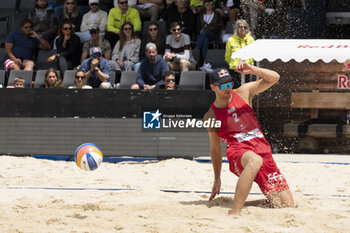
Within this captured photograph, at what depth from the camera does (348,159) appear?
940cm

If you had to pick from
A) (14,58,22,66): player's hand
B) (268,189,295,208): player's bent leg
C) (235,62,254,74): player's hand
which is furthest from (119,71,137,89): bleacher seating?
(268,189,295,208): player's bent leg

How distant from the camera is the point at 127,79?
10281 mm

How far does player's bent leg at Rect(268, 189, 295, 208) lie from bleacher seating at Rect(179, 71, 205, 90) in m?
4.62

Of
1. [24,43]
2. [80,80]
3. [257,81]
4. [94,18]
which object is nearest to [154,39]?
[94,18]

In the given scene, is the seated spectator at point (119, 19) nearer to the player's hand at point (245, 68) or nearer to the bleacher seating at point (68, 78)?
the bleacher seating at point (68, 78)

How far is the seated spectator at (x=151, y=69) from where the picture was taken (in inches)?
396

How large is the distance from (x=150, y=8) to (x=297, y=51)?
3.97 metres

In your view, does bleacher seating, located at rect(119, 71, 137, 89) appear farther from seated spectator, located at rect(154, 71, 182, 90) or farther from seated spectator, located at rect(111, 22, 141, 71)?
seated spectator, located at rect(154, 71, 182, 90)

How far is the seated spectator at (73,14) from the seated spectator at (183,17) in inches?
79.2

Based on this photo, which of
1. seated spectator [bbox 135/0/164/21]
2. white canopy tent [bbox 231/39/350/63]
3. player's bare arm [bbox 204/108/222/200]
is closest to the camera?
player's bare arm [bbox 204/108/222/200]

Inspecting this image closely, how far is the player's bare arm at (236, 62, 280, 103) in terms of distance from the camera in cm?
523

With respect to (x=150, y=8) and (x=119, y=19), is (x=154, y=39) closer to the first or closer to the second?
(x=119, y=19)
